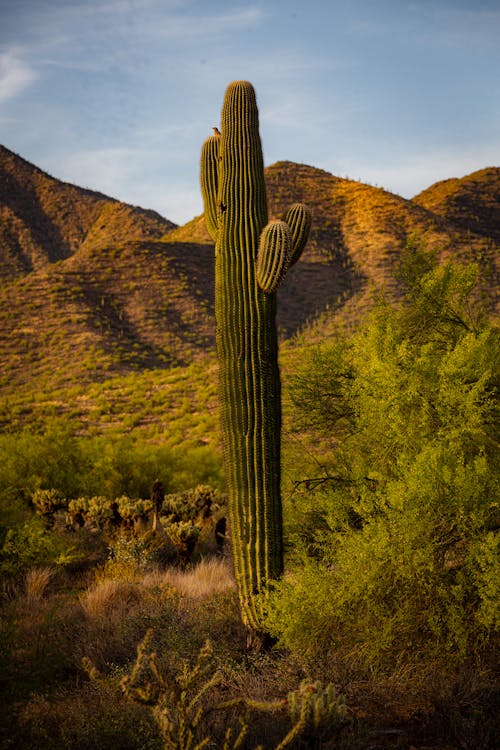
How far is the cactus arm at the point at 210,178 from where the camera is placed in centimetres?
720

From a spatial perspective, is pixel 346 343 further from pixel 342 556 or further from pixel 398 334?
pixel 342 556

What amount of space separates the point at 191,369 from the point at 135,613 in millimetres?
25201

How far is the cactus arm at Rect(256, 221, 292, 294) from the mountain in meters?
23.9

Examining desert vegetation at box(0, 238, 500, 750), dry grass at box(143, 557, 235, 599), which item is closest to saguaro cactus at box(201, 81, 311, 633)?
desert vegetation at box(0, 238, 500, 750)

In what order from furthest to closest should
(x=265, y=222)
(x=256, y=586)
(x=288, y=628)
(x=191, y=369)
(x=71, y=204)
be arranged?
(x=71, y=204) → (x=191, y=369) → (x=265, y=222) → (x=256, y=586) → (x=288, y=628)

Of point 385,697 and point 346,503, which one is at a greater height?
point 346,503

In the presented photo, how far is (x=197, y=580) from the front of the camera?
8562 millimetres

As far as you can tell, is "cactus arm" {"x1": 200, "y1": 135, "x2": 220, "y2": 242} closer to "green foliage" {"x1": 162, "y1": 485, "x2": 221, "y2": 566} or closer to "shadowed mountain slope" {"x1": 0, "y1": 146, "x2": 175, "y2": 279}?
"green foliage" {"x1": 162, "y1": 485, "x2": 221, "y2": 566}

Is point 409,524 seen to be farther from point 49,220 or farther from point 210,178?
point 49,220

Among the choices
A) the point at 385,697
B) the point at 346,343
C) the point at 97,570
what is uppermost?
the point at 346,343

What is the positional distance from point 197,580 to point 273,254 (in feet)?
16.0

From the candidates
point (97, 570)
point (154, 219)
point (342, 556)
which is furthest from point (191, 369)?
point (154, 219)

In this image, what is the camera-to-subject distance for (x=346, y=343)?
8.66 m

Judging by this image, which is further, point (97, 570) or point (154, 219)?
point (154, 219)
